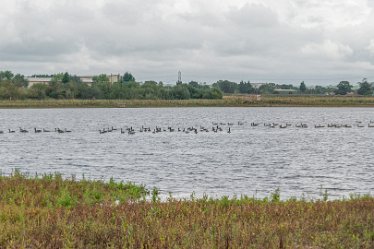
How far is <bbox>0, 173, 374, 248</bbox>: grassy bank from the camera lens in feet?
41.0

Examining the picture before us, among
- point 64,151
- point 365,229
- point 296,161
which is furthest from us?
point 64,151

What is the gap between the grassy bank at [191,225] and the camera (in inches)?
492

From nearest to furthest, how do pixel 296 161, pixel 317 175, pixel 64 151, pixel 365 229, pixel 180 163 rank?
pixel 365 229 < pixel 317 175 < pixel 180 163 < pixel 296 161 < pixel 64 151

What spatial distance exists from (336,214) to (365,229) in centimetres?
199

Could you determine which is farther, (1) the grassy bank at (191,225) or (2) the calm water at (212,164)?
(2) the calm water at (212,164)

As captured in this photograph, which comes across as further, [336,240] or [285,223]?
[285,223]

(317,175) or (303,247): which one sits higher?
(303,247)

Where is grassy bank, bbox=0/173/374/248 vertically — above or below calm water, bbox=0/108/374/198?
above

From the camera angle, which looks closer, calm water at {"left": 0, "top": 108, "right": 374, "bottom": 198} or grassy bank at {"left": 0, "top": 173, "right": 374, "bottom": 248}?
grassy bank at {"left": 0, "top": 173, "right": 374, "bottom": 248}


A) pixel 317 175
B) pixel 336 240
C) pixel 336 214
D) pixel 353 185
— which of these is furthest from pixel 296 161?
pixel 336 240

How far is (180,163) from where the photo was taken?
134 ft

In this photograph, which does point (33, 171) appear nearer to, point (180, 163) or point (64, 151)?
point (180, 163)

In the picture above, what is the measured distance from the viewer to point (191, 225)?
46.6 ft

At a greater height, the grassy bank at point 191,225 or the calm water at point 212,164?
the grassy bank at point 191,225
